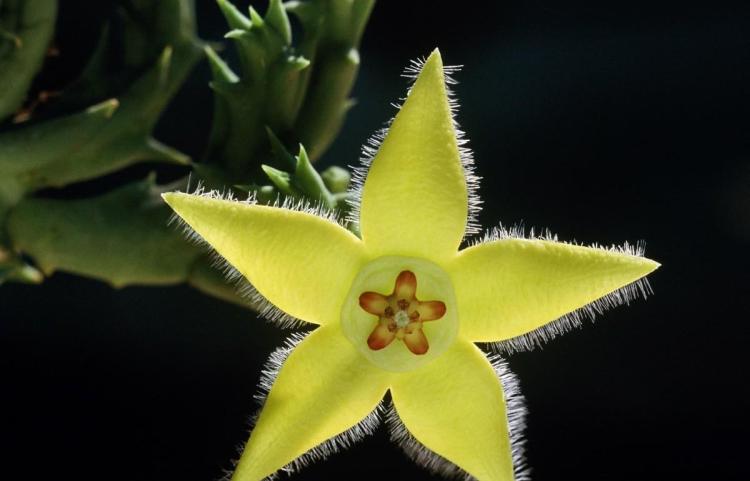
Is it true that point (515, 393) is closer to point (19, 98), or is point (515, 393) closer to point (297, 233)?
point (297, 233)

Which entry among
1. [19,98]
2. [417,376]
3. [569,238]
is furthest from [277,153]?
[569,238]

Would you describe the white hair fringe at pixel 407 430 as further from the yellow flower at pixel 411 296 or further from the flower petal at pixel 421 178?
the flower petal at pixel 421 178

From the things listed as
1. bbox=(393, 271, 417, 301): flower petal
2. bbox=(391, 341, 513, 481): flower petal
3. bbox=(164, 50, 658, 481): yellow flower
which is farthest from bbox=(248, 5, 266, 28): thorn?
bbox=(391, 341, 513, 481): flower petal

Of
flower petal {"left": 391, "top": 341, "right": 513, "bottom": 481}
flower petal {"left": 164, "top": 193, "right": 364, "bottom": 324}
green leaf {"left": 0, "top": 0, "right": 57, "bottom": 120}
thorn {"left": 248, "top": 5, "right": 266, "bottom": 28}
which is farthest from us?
green leaf {"left": 0, "top": 0, "right": 57, "bottom": 120}

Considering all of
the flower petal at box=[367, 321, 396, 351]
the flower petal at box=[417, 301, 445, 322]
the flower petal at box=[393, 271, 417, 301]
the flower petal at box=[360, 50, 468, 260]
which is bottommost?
the flower petal at box=[367, 321, 396, 351]

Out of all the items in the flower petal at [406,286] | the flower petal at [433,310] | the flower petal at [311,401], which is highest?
the flower petal at [406,286]

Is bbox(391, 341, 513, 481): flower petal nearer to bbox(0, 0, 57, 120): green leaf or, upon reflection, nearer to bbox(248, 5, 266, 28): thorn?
bbox(248, 5, 266, 28): thorn

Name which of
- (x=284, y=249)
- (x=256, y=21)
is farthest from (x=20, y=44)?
(x=284, y=249)

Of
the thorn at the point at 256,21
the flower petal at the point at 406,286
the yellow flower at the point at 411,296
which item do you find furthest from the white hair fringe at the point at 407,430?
the thorn at the point at 256,21
